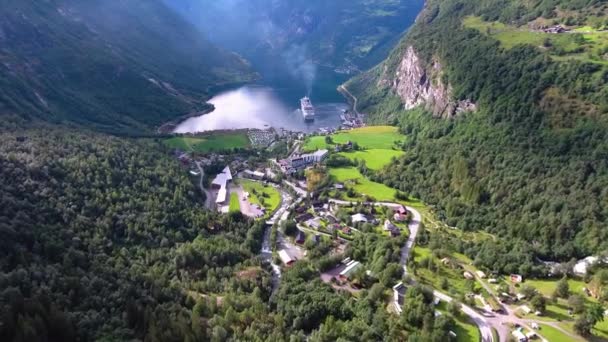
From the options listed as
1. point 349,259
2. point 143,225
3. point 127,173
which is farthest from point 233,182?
point 349,259

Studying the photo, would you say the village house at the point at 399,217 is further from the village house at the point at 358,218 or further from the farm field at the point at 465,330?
the farm field at the point at 465,330

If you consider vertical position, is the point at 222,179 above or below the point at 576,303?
above

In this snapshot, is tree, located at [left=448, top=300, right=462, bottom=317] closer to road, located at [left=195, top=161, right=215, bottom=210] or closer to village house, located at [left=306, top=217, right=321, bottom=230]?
village house, located at [left=306, top=217, right=321, bottom=230]

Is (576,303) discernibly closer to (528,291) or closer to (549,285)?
(528,291)

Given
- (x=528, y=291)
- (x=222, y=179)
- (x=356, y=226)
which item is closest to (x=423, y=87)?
(x=222, y=179)

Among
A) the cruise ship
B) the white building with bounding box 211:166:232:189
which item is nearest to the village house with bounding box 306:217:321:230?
the white building with bounding box 211:166:232:189

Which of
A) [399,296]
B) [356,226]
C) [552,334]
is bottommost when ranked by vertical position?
[552,334]

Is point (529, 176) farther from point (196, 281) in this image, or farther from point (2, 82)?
point (2, 82)
